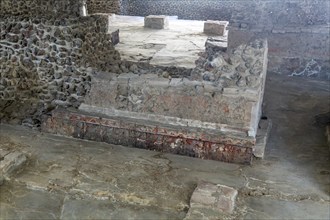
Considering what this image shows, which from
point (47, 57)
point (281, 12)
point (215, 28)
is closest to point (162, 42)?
point (215, 28)

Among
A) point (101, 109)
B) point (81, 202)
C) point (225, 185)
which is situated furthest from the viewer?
point (101, 109)

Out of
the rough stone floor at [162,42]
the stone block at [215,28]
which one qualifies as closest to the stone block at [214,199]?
the rough stone floor at [162,42]

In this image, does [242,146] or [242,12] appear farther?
[242,12]

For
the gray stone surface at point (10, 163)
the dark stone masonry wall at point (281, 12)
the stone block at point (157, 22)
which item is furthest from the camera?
the stone block at point (157, 22)

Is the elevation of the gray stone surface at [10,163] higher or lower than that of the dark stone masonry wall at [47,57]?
lower

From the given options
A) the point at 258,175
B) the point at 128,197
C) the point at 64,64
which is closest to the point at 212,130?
the point at 258,175

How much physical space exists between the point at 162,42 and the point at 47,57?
9.24ft

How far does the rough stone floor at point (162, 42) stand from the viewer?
5.79 metres

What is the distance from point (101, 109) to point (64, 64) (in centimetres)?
64

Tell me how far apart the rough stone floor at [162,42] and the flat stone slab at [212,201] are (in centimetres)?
225

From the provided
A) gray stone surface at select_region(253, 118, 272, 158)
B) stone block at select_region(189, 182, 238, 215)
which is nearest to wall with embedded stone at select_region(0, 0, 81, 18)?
gray stone surface at select_region(253, 118, 272, 158)

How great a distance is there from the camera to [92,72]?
4.53 meters

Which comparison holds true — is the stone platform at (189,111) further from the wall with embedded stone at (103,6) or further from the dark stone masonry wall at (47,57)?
the wall with embedded stone at (103,6)

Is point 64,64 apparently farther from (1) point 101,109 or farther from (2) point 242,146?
(2) point 242,146
